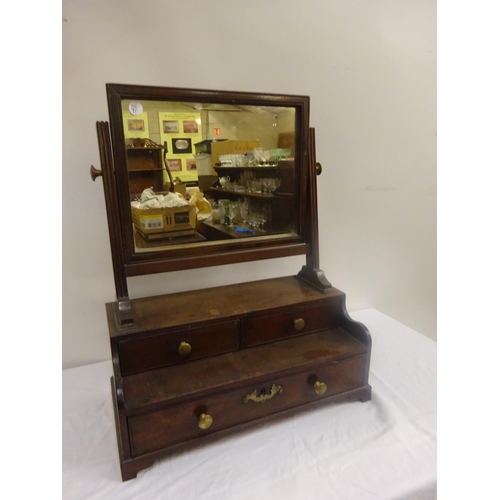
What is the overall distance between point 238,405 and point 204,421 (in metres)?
0.08

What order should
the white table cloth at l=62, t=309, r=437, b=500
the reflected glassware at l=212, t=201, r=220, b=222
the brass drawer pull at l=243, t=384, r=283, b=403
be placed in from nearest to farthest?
1. the white table cloth at l=62, t=309, r=437, b=500
2. the brass drawer pull at l=243, t=384, r=283, b=403
3. the reflected glassware at l=212, t=201, r=220, b=222

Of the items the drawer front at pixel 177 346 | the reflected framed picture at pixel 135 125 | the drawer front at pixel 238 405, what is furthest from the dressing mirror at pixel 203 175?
the drawer front at pixel 238 405

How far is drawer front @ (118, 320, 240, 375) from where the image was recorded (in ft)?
2.40

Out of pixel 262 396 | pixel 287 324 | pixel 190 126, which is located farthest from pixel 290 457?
pixel 190 126

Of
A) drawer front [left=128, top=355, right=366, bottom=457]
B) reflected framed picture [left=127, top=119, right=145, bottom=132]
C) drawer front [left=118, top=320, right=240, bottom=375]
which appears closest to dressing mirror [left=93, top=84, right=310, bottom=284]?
reflected framed picture [left=127, top=119, right=145, bottom=132]

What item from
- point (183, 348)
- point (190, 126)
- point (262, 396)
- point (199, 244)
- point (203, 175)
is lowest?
point (262, 396)

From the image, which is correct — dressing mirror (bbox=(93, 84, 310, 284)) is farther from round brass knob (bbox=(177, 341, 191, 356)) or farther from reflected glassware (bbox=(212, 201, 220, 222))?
round brass knob (bbox=(177, 341, 191, 356))

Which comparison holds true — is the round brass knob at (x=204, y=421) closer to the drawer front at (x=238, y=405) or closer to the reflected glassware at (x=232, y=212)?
the drawer front at (x=238, y=405)

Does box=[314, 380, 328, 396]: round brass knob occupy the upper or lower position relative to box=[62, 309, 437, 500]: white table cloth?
upper

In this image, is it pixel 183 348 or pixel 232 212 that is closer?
pixel 183 348

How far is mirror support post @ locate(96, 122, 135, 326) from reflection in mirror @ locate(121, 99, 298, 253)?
38 mm

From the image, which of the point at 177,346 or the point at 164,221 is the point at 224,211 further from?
the point at 177,346

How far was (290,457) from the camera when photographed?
2.32ft

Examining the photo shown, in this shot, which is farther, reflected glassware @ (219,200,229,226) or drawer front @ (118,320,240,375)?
reflected glassware @ (219,200,229,226)
